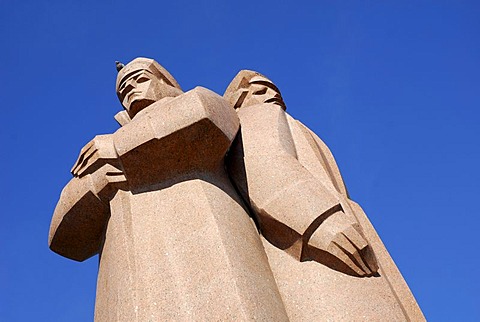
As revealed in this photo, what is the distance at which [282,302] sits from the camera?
171 inches

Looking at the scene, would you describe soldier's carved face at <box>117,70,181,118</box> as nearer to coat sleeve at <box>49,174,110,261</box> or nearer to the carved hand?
coat sleeve at <box>49,174,110,261</box>

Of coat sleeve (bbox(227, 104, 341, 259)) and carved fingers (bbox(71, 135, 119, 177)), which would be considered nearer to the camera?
coat sleeve (bbox(227, 104, 341, 259))

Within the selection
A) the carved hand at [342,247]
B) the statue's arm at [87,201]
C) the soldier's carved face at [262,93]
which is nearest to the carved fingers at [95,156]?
the statue's arm at [87,201]

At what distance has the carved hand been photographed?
4301 mm

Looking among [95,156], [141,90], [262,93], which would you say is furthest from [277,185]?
[141,90]

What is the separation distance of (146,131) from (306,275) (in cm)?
167

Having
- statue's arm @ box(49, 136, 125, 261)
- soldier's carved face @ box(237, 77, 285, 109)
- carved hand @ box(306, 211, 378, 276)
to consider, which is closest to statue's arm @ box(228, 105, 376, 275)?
carved hand @ box(306, 211, 378, 276)

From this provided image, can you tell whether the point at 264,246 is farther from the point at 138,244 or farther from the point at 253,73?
the point at 253,73

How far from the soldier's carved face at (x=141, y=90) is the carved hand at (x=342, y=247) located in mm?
2337

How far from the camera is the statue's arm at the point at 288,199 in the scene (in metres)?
4.35

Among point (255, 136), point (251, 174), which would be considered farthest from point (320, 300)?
point (255, 136)

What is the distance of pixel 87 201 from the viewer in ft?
16.7

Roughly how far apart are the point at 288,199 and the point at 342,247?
592 mm

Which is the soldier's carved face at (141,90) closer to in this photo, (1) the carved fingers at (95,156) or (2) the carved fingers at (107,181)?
(1) the carved fingers at (95,156)
